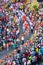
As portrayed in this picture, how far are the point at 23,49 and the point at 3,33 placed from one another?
4078 millimetres

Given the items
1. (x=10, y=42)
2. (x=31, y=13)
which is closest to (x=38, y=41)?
(x=10, y=42)

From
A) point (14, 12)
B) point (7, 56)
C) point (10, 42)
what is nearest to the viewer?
point (7, 56)

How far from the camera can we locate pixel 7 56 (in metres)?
25.2

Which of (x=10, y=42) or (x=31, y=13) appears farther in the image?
(x=31, y=13)

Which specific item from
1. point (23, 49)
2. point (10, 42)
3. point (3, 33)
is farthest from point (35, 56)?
point (3, 33)

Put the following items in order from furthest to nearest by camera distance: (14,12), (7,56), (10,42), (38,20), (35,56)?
(14,12)
(38,20)
(10,42)
(7,56)
(35,56)

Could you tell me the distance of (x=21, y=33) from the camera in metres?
28.2

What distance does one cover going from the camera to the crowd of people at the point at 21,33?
23766mm

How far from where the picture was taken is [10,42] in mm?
26891

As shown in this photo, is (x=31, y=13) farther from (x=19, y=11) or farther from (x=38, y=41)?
(x=38, y=41)

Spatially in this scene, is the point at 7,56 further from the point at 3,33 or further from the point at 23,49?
the point at 3,33

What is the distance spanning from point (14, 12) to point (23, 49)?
7.90 m

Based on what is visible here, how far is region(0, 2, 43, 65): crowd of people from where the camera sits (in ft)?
78.0

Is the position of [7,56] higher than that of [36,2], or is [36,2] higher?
[36,2]
